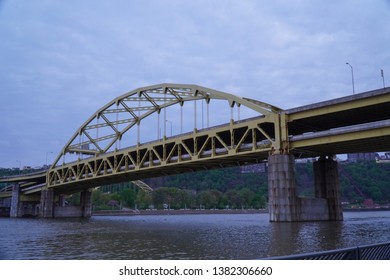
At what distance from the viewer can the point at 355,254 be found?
9.81 metres

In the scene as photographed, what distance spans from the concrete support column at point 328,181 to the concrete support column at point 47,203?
256 ft

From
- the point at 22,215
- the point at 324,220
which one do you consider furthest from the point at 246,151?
the point at 22,215

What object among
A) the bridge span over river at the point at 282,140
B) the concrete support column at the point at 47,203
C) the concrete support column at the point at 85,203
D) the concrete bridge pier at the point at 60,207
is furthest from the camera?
the concrete support column at the point at 85,203

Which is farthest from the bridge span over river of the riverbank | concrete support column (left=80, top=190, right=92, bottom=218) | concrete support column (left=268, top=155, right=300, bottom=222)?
the riverbank

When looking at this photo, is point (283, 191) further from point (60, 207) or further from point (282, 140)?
point (60, 207)

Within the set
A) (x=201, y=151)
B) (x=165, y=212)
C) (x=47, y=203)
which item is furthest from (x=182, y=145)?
(x=165, y=212)

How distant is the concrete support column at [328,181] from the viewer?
204 feet

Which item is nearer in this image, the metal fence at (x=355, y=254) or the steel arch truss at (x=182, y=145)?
the metal fence at (x=355, y=254)

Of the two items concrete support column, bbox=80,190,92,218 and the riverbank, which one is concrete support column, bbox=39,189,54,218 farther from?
the riverbank

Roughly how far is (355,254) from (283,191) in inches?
1670

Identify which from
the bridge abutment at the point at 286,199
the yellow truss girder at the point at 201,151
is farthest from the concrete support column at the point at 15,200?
the bridge abutment at the point at 286,199

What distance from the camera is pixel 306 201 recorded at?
5556 centimetres

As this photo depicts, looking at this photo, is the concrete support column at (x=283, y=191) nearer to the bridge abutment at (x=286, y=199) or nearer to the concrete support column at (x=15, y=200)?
the bridge abutment at (x=286, y=199)

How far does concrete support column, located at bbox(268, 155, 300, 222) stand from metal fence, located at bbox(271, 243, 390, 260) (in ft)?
133
